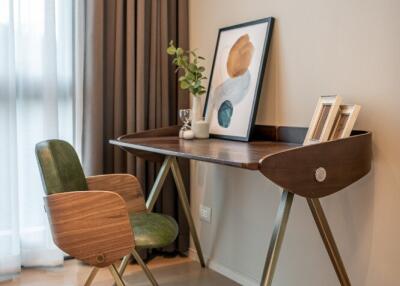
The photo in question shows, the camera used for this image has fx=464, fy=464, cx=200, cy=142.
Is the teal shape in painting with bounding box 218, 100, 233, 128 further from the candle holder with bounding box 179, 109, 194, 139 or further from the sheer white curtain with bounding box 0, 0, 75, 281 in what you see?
the sheer white curtain with bounding box 0, 0, 75, 281

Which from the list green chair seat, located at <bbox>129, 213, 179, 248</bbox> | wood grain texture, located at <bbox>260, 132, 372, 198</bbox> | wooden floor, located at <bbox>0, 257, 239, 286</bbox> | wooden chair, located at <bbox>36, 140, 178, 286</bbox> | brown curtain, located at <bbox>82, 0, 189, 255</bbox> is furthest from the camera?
brown curtain, located at <bbox>82, 0, 189, 255</bbox>

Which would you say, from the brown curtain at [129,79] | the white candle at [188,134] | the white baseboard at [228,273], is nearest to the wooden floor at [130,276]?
the white baseboard at [228,273]

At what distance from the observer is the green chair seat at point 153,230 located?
2104mm

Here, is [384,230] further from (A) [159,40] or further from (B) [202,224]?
(A) [159,40]

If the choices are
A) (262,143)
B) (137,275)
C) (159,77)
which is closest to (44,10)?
(159,77)

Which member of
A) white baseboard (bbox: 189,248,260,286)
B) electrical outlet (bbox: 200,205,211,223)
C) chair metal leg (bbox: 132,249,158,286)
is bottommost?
white baseboard (bbox: 189,248,260,286)

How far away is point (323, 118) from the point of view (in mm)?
2014

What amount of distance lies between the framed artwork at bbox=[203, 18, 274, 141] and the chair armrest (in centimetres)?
90

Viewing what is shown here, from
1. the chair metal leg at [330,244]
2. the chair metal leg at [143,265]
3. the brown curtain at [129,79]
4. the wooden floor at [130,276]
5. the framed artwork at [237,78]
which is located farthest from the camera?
the brown curtain at [129,79]

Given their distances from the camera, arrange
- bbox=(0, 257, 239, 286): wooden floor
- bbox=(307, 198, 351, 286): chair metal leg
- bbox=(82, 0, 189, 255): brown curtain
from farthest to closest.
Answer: bbox=(82, 0, 189, 255): brown curtain, bbox=(0, 257, 239, 286): wooden floor, bbox=(307, 198, 351, 286): chair metal leg

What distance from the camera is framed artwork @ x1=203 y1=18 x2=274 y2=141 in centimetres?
246

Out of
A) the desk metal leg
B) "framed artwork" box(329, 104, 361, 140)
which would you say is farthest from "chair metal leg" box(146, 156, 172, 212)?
"framed artwork" box(329, 104, 361, 140)

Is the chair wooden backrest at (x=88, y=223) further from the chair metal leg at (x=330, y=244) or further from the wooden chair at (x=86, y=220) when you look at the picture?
the chair metal leg at (x=330, y=244)

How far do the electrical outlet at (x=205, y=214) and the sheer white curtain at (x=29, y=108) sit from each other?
Result: 936 millimetres
